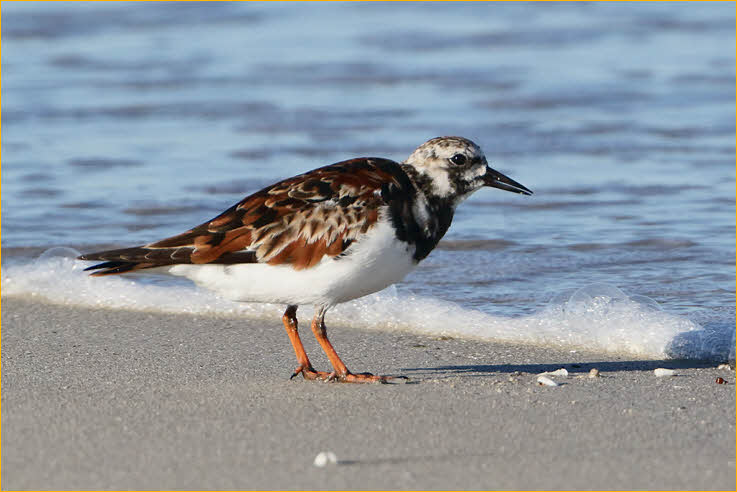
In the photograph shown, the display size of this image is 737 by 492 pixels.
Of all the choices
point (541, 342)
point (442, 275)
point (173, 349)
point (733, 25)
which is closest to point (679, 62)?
point (733, 25)

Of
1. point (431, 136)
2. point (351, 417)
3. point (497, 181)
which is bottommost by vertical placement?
point (431, 136)

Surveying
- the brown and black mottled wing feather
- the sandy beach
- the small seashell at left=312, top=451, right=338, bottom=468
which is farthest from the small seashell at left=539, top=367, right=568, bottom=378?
the small seashell at left=312, top=451, right=338, bottom=468

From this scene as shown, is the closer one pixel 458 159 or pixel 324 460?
pixel 324 460

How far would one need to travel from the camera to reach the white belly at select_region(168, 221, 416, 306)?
437 centimetres

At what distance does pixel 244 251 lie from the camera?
4414 millimetres

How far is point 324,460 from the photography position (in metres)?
3.56

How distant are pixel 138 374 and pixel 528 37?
11.7m

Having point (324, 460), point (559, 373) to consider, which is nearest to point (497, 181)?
point (559, 373)

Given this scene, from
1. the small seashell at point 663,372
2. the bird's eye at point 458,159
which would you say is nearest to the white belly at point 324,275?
the bird's eye at point 458,159

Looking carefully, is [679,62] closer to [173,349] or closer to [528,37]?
[528,37]

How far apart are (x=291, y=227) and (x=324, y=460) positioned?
1.15 m

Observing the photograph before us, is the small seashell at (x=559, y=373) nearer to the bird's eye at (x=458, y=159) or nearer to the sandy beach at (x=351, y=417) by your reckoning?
the sandy beach at (x=351, y=417)

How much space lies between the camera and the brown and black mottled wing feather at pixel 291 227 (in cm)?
438

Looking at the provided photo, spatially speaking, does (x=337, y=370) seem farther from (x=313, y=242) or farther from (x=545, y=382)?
(x=545, y=382)
